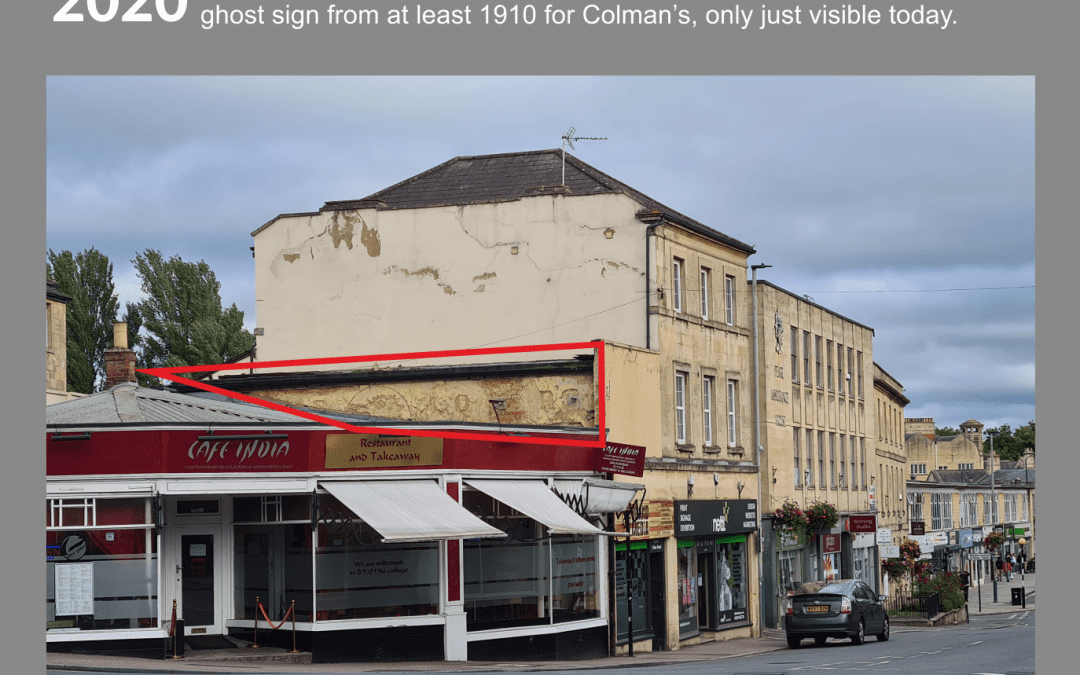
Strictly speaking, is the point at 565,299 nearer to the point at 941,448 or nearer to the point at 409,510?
the point at 409,510

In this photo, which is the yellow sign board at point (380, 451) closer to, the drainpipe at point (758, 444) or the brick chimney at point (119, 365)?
the brick chimney at point (119, 365)

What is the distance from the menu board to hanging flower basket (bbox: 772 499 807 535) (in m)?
22.8

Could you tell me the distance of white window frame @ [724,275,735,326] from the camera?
38.5m

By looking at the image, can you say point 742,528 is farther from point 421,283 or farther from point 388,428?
point 388,428

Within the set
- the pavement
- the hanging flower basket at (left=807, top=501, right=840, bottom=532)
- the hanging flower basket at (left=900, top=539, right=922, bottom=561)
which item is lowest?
the hanging flower basket at (left=900, top=539, right=922, bottom=561)

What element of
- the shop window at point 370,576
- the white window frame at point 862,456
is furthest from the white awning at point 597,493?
the white window frame at point 862,456

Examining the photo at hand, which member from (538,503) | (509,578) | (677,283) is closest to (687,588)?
(677,283)

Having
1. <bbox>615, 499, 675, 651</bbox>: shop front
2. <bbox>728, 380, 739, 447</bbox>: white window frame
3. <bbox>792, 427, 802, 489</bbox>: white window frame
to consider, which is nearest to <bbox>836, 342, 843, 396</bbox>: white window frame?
<bbox>792, 427, 802, 489</bbox>: white window frame

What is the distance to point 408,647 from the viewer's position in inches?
988

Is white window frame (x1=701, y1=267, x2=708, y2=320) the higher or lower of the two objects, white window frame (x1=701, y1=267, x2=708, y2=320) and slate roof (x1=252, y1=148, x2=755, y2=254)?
the lower

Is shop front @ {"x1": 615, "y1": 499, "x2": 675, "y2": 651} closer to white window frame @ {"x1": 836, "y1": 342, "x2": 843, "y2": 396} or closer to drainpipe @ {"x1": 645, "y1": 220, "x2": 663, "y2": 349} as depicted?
drainpipe @ {"x1": 645, "y1": 220, "x2": 663, "y2": 349}

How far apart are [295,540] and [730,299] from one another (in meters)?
17.4

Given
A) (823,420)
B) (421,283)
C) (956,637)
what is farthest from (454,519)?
(823,420)

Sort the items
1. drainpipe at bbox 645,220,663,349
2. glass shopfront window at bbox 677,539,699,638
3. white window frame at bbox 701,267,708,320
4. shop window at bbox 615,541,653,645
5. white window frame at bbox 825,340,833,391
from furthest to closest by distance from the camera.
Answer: white window frame at bbox 825,340,833,391 → white window frame at bbox 701,267,708,320 → glass shopfront window at bbox 677,539,699,638 → drainpipe at bbox 645,220,663,349 → shop window at bbox 615,541,653,645
